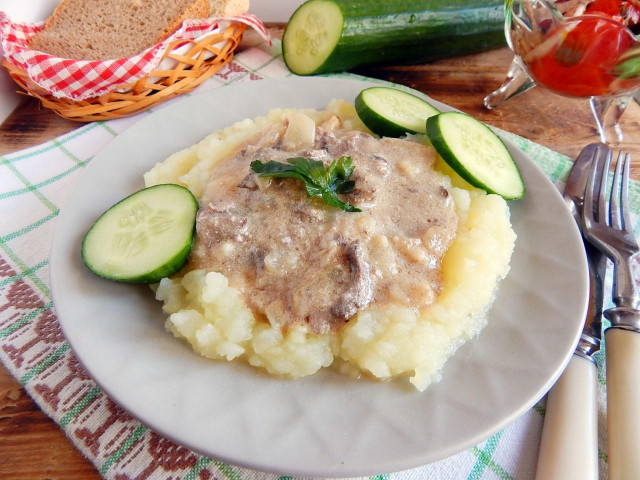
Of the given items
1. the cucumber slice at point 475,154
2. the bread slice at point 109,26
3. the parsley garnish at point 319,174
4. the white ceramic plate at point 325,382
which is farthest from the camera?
the bread slice at point 109,26

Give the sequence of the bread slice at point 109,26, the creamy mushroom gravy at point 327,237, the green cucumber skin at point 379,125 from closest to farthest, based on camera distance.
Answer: the creamy mushroom gravy at point 327,237 → the green cucumber skin at point 379,125 → the bread slice at point 109,26

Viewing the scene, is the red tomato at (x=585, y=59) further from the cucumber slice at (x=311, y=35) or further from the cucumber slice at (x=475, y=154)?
the cucumber slice at (x=311, y=35)

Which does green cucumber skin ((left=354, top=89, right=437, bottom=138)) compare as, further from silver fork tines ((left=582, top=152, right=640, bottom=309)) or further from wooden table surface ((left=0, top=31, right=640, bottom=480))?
wooden table surface ((left=0, top=31, right=640, bottom=480))

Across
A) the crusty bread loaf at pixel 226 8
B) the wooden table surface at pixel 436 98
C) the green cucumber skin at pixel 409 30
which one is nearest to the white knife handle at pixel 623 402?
the wooden table surface at pixel 436 98

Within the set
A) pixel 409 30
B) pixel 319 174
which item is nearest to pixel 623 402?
pixel 319 174

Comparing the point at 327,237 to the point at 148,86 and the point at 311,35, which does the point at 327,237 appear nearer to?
the point at 148,86

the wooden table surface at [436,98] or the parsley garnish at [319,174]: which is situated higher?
the parsley garnish at [319,174]

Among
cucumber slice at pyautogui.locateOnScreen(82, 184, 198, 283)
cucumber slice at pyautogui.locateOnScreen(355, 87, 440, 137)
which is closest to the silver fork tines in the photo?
cucumber slice at pyautogui.locateOnScreen(355, 87, 440, 137)

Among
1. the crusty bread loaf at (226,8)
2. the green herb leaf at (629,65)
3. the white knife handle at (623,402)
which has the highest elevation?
the crusty bread loaf at (226,8)
